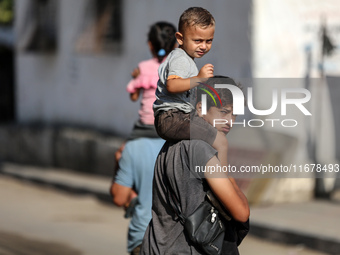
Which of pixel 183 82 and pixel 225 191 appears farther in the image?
pixel 183 82

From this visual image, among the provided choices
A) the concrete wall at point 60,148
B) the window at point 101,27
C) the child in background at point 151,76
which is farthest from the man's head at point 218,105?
the window at point 101,27

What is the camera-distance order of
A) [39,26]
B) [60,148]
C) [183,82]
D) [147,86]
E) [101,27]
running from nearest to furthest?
[183,82]
[147,86]
[101,27]
[60,148]
[39,26]

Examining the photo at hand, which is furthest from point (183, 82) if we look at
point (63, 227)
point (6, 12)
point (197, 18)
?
point (6, 12)

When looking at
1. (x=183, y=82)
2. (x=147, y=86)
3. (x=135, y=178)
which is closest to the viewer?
(x=183, y=82)

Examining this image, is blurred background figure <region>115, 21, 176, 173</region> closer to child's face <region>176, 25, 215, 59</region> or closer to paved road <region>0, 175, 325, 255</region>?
child's face <region>176, 25, 215, 59</region>

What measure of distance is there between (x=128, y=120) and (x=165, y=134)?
25.4ft

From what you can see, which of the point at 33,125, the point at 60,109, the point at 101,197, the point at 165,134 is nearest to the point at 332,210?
the point at 101,197

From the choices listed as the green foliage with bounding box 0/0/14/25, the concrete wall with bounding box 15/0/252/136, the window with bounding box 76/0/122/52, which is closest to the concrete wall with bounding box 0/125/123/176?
the concrete wall with bounding box 15/0/252/136

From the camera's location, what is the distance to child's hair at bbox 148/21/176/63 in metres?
3.94

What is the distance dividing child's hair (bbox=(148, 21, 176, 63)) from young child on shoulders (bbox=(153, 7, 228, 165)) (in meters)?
1.30

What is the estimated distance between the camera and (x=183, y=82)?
2.52m

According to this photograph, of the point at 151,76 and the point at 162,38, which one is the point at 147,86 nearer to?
the point at 151,76

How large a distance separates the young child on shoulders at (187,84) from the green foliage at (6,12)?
47.6 ft

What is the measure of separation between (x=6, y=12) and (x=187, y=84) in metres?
14.8
